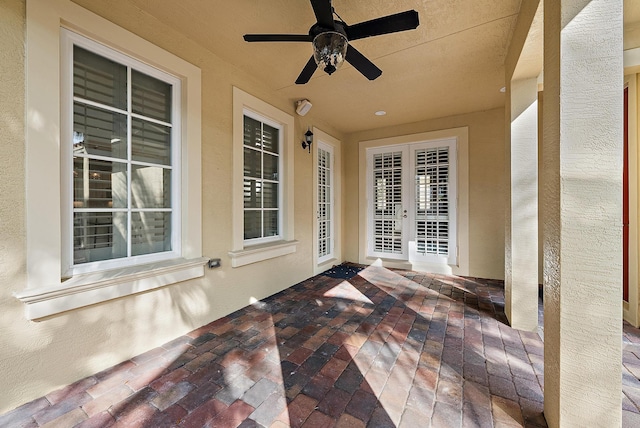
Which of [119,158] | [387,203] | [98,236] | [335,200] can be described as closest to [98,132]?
[119,158]

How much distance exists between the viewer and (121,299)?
6.45 feet

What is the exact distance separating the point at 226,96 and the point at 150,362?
2.58m

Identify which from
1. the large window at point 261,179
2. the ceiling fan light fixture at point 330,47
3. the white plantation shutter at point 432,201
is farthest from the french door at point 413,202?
the ceiling fan light fixture at point 330,47

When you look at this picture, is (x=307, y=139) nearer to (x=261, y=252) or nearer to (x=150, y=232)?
(x=261, y=252)

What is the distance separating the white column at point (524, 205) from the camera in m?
2.38

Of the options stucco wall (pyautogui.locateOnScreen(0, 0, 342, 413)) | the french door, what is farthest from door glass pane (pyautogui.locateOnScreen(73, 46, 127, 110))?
the french door

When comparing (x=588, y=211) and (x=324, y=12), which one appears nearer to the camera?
(x=588, y=211)

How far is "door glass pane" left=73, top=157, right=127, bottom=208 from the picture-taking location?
1856 mm

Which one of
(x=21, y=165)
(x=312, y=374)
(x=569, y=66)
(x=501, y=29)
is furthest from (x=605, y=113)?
(x=21, y=165)

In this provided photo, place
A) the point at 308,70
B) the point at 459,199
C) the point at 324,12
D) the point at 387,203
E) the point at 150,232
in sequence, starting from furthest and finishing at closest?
the point at 387,203, the point at 459,199, the point at 150,232, the point at 308,70, the point at 324,12

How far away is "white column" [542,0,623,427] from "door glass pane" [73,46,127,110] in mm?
2896

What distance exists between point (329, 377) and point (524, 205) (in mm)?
2295

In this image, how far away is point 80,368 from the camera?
1756mm

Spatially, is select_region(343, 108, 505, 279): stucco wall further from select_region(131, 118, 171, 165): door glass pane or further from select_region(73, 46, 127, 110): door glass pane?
select_region(73, 46, 127, 110): door glass pane
